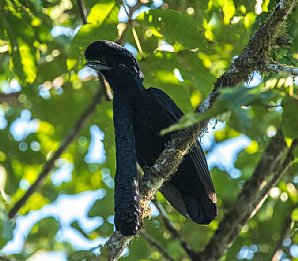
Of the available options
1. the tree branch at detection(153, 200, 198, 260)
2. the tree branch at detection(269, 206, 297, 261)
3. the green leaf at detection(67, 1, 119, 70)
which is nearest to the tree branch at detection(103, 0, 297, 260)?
the green leaf at detection(67, 1, 119, 70)

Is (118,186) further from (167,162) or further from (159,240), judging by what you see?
(159,240)

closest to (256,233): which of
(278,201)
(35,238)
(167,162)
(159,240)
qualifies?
(278,201)

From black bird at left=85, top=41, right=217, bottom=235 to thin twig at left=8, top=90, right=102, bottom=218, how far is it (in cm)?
135

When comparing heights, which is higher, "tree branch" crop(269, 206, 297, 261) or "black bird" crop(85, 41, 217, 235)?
"black bird" crop(85, 41, 217, 235)

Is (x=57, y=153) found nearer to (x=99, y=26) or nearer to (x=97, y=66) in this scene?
(x=97, y=66)

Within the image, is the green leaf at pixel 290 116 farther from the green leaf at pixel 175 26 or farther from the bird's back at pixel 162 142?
the bird's back at pixel 162 142

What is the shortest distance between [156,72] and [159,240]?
5.61ft

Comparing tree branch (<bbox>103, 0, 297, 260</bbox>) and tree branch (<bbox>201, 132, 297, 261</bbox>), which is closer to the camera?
tree branch (<bbox>103, 0, 297, 260</bbox>)

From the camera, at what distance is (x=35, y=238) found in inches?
257

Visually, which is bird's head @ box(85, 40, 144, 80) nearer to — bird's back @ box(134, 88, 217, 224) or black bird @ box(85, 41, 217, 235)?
black bird @ box(85, 41, 217, 235)

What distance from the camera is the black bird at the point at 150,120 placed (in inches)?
197

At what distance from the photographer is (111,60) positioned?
523 cm

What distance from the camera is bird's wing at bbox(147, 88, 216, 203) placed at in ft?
16.3

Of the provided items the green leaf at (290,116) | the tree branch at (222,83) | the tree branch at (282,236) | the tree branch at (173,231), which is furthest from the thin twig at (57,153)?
the green leaf at (290,116)
